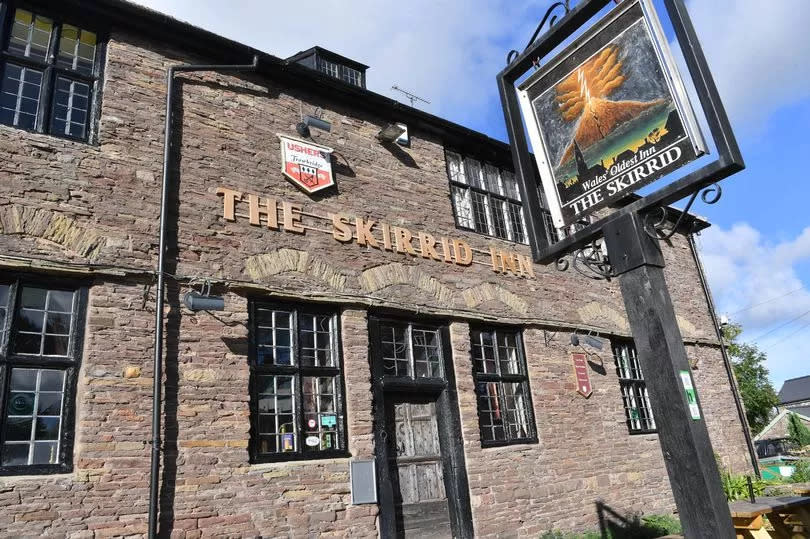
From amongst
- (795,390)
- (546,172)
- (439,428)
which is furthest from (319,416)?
(795,390)

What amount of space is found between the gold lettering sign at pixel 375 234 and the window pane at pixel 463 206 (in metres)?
0.58

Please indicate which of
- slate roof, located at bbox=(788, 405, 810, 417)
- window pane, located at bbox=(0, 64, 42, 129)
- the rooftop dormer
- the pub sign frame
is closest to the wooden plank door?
the pub sign frame

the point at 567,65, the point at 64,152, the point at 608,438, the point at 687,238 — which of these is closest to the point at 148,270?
the point at 64,152

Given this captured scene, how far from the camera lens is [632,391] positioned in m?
12.5

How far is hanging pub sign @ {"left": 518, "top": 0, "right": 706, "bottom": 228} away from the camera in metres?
4.63

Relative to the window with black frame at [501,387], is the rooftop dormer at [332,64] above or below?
above

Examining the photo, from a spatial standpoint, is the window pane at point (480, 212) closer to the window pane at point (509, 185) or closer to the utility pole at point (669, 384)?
the window pane at point (509, 185)

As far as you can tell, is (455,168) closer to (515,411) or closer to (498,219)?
(498,219)

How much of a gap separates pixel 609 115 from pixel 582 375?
704 cm

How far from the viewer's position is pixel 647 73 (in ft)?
15.7

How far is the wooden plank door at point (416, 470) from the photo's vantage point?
820 centimetres

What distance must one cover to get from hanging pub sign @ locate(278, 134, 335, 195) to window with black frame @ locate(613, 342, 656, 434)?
23.9ft

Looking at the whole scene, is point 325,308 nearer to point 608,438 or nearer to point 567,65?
point 567,65

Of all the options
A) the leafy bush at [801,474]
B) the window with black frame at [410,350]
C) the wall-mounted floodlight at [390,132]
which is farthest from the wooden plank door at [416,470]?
the leafy bush at [801,474]
